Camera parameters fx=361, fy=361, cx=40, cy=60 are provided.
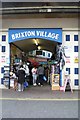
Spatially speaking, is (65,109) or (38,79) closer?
(65,109)

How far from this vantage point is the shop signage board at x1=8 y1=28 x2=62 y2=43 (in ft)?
69.1

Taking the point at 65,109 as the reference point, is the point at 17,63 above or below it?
above

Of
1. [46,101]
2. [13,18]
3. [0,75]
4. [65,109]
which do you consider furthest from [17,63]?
[65,109]

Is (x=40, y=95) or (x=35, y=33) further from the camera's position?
(x=35, y=33)

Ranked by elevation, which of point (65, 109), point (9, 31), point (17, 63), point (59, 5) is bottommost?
point (65, 109)

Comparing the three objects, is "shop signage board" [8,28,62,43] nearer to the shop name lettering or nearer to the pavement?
the shop name lettering

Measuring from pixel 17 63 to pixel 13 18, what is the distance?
3.38 m

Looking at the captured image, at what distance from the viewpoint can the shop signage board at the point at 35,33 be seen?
2106 cm

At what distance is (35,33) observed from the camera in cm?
2112

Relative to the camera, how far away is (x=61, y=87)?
2019 centimetres

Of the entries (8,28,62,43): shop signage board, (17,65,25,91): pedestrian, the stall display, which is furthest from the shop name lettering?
(17,65,25,91): pedestrian

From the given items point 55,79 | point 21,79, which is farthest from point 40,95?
point 55,79

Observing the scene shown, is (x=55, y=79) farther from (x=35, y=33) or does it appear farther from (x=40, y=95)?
(x=40, y=95)

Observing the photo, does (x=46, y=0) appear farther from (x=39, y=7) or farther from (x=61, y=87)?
(x=61, y=87)
